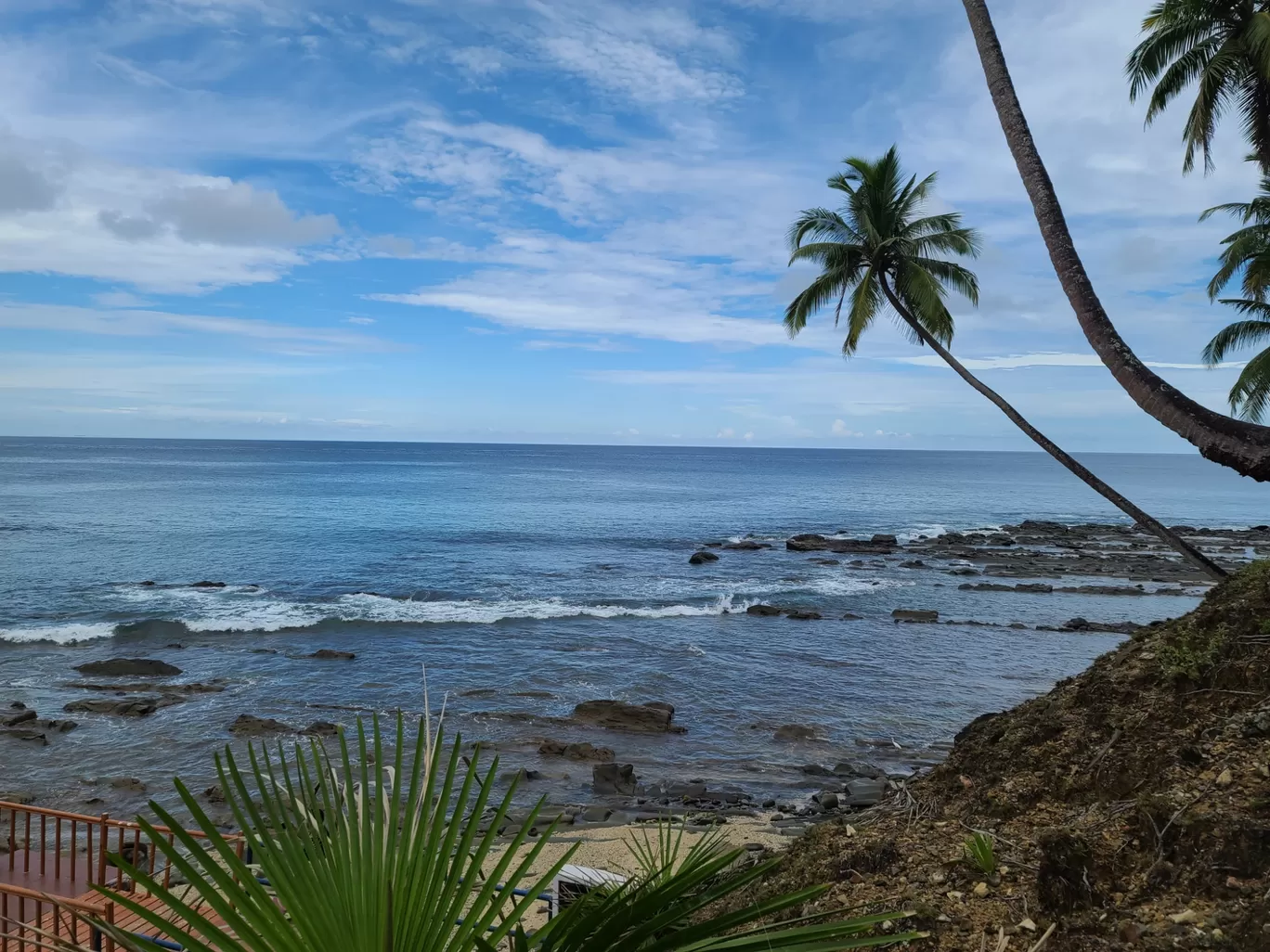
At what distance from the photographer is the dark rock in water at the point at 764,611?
93.7ft

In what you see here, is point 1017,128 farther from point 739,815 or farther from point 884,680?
point 884,680

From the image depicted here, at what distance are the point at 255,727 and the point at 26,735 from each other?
403 centimetres

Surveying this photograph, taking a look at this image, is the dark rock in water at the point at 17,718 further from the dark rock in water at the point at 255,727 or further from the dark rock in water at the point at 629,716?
the dark rock in water at the point at 629,716

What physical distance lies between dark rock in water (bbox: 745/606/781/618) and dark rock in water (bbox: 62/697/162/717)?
18.0 meters

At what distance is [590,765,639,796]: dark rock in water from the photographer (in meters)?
13.5

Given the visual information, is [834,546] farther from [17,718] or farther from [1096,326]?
[1096,326]

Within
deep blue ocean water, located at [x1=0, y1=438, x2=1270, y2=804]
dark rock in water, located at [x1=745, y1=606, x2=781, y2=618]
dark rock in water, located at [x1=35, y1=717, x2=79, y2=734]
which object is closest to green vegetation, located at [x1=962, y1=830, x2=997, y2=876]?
deep blue ocean water, located at [x1=0, y1=438, x2=1270, y2=804]

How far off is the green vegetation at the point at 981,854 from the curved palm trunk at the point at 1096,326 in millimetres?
3115

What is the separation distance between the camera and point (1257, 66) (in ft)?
33.7

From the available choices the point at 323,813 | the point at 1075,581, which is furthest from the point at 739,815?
the point at 1075,581

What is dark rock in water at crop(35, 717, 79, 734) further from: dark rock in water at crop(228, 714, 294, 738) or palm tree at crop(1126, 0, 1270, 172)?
palm tree at crop(1126, 0, 1270, 172)

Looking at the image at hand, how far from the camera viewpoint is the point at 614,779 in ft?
45.1

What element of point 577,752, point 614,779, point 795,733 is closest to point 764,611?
point 795,733

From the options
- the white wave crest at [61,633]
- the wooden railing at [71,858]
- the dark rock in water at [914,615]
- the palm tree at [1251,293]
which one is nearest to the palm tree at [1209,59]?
the palm tree at [1251,293]
